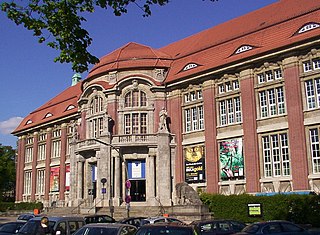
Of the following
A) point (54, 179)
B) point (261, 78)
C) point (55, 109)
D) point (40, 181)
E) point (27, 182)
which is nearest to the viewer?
point (261, 78)

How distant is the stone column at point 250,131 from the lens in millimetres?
31641

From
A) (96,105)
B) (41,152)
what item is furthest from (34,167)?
(96,105)

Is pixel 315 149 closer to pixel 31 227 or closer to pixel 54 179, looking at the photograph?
pixel 31 227

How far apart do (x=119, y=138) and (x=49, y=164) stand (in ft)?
61.7

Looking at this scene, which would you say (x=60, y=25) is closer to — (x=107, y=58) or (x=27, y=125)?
(x=107, y=58)

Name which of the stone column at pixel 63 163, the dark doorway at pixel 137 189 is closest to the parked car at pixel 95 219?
the dark doorway at pixel 137 189

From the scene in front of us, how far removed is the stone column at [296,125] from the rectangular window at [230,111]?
179 inches

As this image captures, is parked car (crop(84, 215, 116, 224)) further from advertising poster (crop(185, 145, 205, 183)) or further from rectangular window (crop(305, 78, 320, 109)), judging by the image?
rectangular window (crop(305, 78, 320, 109))

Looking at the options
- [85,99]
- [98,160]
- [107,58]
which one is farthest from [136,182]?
[107,58]

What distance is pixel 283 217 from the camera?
26594mm

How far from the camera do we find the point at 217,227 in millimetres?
16891

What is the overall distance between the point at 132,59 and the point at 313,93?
59.5 feet

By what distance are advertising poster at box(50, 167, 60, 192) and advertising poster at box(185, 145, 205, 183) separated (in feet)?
66.7

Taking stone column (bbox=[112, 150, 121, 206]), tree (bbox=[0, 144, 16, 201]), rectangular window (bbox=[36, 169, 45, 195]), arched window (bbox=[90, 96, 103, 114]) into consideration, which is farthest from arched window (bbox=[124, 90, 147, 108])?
tree (bbox=[0, 144, 16, 201])
